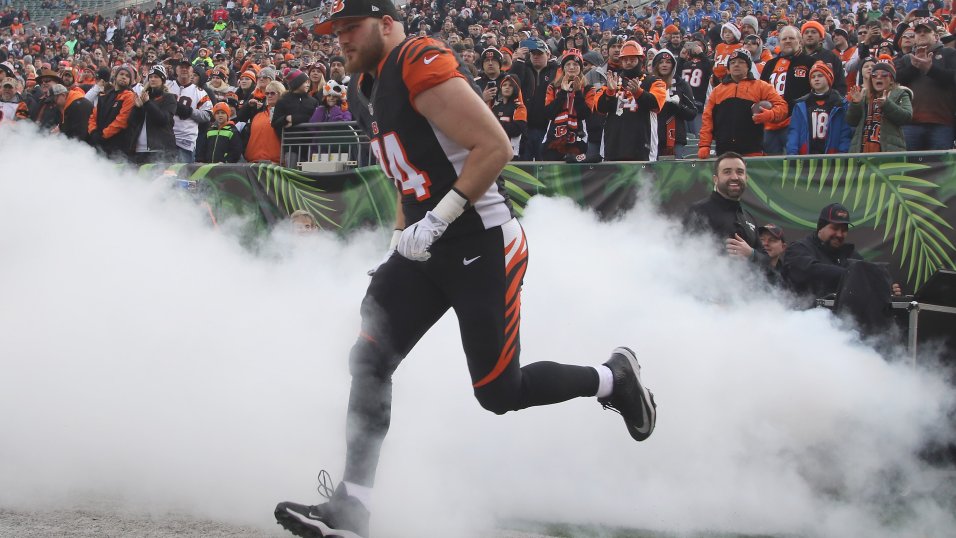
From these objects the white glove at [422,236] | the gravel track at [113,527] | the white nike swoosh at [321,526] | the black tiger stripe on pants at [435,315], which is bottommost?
the gravel track at [113,527]

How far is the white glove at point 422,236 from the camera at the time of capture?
3.23 meters

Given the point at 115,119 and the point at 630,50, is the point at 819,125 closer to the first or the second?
the point at 630,50

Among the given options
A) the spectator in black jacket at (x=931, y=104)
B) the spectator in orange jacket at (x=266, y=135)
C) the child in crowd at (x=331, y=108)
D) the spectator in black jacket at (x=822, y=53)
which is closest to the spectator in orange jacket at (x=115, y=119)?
the spectator in orange jacket at (x=266, y=135)

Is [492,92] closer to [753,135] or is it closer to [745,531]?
[753,135]

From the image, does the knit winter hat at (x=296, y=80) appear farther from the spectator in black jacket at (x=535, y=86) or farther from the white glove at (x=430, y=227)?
the white glove at (x=430, y=227)

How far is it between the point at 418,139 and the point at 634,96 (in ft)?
19.9

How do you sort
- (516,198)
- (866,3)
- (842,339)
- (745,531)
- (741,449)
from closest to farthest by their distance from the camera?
(745,531) → (741,449) → (842,339) → (516,198) → (866,3)

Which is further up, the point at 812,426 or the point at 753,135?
the point at 753,135

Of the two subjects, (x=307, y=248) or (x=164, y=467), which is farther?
(x=307, y=248)

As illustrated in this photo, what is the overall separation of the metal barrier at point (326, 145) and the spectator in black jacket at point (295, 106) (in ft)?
0.32

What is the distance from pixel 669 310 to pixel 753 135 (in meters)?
4.36

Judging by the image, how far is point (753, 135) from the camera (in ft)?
29.0

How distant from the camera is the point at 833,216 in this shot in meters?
6.68

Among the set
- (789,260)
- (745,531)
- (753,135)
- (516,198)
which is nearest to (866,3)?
(753,135)
